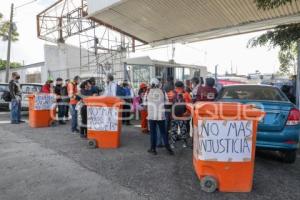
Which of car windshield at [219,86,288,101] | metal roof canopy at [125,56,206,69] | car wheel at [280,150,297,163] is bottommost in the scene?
car wheel at [280,150,297,163]

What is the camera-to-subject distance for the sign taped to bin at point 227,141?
462 cm

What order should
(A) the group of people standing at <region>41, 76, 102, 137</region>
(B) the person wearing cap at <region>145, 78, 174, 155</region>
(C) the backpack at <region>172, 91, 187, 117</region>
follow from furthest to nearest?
(A) the group of people standing at <region>41, 76, 102, 137</region>, (C) the backpack at <region>172, 91, 187, 117</region>, (B) the person wearing cap at <region>145, 78, 174, 155</region>

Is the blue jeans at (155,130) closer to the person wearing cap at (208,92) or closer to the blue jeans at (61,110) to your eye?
the person wearing cap at (208,92)

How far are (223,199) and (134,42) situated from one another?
50.9 feet

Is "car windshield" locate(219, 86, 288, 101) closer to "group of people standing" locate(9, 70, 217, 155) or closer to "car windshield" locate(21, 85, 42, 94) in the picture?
"group of people standing" locate(9, 70, 217, 155)

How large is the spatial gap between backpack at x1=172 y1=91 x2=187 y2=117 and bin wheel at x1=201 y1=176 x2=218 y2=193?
2.68m

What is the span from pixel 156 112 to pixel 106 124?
4.82 feet

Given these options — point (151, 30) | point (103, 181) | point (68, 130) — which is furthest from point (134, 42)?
point (103, 181)

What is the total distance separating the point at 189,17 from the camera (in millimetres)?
13508

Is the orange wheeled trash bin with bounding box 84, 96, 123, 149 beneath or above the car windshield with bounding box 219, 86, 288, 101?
beneath

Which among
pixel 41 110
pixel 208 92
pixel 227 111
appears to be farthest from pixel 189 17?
pixel 227 111

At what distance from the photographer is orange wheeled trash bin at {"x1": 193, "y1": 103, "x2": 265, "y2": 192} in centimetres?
459

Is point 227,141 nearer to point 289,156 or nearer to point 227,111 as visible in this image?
point 227,111

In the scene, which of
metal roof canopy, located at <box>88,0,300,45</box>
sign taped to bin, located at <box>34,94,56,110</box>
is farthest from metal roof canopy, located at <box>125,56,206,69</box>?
sign taped to bin, located at <box>34,94,56,110</box>
